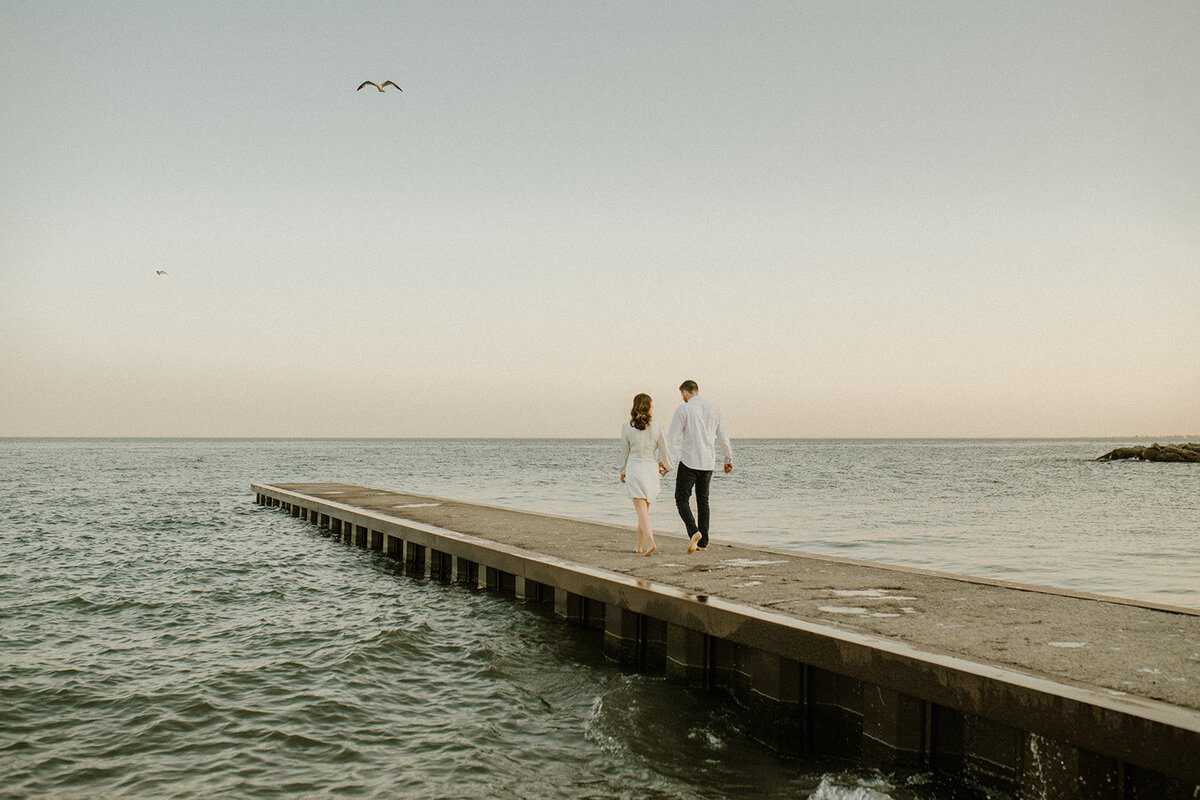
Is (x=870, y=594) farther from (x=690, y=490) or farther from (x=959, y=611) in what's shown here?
(x=690, y=490)

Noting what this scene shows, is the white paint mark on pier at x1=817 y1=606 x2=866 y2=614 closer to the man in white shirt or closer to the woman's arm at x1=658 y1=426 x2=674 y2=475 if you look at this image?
the man in white shirt

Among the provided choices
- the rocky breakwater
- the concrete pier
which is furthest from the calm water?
the rocky breakwater

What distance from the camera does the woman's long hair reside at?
32.3 feet

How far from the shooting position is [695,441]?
10039mm

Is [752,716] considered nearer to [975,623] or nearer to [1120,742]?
[975,623]

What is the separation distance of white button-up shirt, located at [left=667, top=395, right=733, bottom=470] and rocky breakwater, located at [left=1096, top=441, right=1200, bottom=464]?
80545 millimetres

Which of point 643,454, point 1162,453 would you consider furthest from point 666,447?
point 1162,453

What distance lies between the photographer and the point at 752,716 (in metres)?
6.97

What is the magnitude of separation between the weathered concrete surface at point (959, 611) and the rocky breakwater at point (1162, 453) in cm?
7989

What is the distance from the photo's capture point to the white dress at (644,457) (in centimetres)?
991

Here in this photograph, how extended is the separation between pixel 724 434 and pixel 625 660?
2.96 meters

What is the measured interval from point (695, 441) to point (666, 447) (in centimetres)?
39

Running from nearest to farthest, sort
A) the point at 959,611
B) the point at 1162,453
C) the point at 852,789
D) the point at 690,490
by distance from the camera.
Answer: the point at 852,789 < the point at 959,611 < the point at 690,490 < the point at 1162,453

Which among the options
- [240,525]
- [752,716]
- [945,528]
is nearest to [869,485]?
[945,528]
